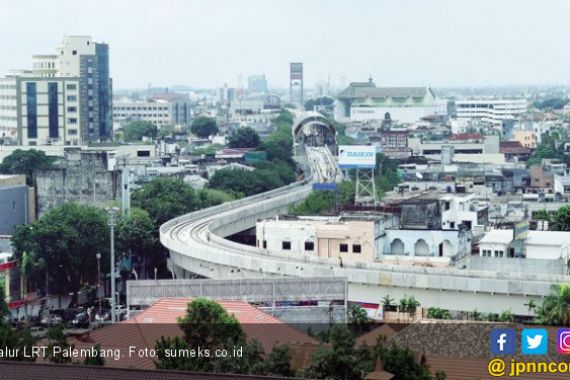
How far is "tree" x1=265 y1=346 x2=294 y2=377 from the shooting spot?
68.5 ft

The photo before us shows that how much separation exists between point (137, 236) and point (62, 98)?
41209mm

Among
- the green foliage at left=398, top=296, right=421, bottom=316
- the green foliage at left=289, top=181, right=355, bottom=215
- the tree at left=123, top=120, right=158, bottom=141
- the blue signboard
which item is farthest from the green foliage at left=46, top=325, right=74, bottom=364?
the tree at left=123, top=120, right=158, bottom=141

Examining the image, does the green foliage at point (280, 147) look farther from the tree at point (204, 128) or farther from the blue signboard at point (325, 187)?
the blue signboard at point (325, 187)

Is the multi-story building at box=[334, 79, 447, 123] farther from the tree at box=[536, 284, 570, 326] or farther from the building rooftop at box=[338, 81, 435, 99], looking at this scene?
the tree at box=[536, 284, 570, 326]

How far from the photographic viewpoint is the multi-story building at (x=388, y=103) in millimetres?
155125

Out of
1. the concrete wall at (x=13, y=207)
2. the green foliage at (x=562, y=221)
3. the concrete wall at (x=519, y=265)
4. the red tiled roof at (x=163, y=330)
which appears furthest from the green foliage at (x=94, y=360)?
the concrete wall at (x=13, y=207)

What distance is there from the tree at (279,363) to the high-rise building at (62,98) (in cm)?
6256

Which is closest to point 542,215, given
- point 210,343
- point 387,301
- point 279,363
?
point 387,301

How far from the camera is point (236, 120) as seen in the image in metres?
143

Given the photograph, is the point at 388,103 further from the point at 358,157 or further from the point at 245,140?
the point at 358,157

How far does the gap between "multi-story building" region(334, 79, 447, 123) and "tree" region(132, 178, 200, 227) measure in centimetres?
9659

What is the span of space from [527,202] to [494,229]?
11743 mm

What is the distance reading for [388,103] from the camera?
510 ft

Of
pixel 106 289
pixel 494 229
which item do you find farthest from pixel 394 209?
pixel 106 289
